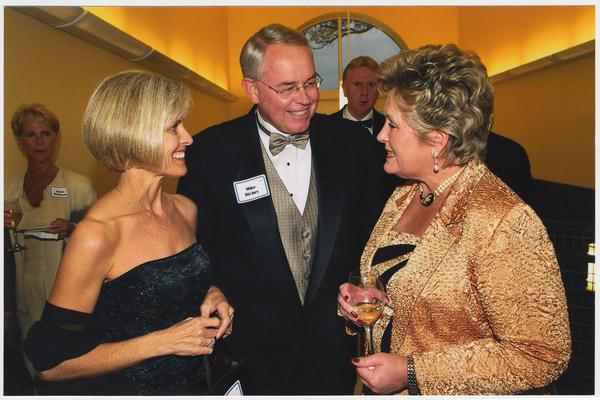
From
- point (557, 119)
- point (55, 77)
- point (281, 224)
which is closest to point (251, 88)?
point (281, 224)

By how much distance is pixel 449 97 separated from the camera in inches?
60.6

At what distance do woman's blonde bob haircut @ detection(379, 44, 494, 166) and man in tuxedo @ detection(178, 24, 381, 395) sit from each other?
24.4 inches

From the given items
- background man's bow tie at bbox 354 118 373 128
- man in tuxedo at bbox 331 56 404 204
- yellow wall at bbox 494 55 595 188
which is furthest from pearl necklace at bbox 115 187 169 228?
yellow wall at bbox 494 55 595 188

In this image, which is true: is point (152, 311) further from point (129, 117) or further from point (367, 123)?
point (367, 123)

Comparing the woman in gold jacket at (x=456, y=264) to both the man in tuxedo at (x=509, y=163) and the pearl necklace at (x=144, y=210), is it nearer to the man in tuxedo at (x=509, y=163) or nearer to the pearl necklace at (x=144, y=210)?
the pearl necklace at (x=144, y=210)


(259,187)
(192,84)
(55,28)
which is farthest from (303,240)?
(192,84)

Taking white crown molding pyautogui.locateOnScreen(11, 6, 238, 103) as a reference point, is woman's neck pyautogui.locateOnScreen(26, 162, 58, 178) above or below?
below

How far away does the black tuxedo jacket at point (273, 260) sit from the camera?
211cm

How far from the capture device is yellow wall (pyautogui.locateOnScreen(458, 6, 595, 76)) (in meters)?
5.48

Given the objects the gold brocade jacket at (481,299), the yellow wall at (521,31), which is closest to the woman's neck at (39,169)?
the gold brocade jacket at (481,299)

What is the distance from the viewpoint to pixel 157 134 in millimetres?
1585

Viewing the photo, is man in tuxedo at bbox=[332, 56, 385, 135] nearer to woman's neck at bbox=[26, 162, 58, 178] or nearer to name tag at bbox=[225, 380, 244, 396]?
woman's neck at bbox=[26, 162, 58, 178]

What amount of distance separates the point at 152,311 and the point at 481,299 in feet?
3.09

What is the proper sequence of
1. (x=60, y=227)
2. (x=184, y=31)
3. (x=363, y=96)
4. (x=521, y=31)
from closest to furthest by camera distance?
(x=60, y=227)
(x=363, y=96)
(x=184, y=31)
(x=521, y=31)
